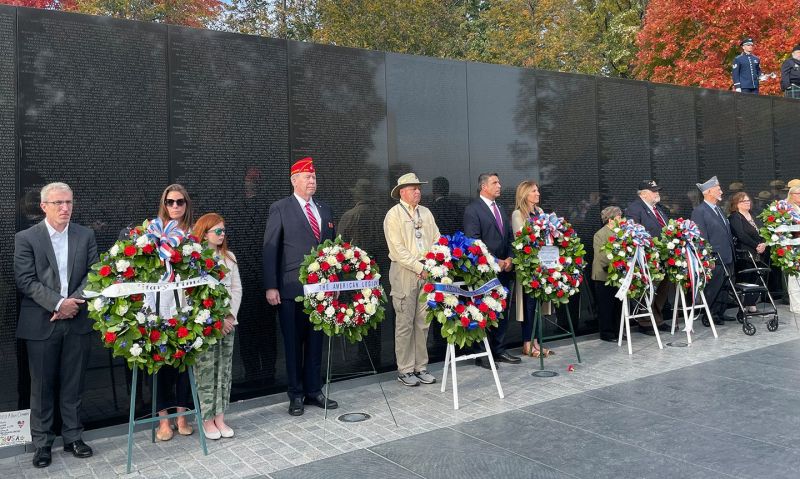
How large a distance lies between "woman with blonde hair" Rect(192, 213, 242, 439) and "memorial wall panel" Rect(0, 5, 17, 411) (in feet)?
5.27

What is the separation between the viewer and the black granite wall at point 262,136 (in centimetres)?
591

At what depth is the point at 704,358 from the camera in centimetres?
820

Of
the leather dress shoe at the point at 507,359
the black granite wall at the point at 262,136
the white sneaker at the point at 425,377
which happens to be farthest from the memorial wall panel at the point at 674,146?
the white sneaker at the point at 425,377

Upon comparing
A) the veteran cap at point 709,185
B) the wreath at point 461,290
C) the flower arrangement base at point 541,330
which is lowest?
the flower arrangement base at point 541,330

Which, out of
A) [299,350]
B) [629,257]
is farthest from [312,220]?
[629,257]

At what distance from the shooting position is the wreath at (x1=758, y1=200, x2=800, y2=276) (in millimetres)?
10531

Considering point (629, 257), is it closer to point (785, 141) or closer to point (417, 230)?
point (417, 230)

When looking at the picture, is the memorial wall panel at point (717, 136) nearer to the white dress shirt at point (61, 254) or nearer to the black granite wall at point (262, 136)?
the black granite wall at point (262, 136)

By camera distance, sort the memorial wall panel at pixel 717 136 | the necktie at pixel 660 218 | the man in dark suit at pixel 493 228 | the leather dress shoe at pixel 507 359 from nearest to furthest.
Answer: the man in dark suit at pixel 493 228
the leather dress shoe at pixel 507 359
the necktie at pixel 660 218
the memorial wall panel at pixel 717 136

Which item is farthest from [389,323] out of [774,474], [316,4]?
[316,4]

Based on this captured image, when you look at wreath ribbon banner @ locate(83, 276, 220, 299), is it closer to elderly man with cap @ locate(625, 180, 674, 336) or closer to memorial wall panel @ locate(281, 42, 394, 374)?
memorial wall panel @ locate(281, 42, 394, 374)

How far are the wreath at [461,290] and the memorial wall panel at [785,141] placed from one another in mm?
9287

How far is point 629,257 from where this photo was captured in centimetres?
871

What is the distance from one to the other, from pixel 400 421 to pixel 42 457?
2.96m
